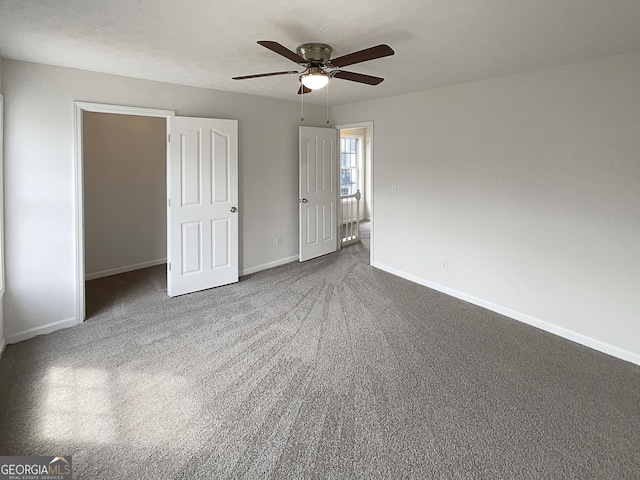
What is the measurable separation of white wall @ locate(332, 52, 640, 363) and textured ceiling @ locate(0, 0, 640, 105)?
1.01 ft

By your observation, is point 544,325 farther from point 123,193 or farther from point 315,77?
point 123,193

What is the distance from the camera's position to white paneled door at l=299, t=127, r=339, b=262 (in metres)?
5.34

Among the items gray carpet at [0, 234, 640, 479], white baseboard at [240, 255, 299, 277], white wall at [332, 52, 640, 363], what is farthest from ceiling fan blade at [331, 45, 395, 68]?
white baseboard at [240, 255, 299, 277]

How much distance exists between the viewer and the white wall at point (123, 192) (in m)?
4.75

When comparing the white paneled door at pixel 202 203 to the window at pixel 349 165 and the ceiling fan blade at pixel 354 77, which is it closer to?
the ceiling fan blade at pixel 354 77

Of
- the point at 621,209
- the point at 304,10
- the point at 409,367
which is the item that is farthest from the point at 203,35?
the point at 621,209

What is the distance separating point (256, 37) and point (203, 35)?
0.37 metres

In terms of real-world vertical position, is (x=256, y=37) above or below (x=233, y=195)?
above

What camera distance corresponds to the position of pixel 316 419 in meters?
2.12

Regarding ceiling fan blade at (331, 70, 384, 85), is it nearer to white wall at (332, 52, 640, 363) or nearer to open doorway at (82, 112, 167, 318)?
white wall at (332, 52, 640, 363)

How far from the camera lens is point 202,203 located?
4.24 m

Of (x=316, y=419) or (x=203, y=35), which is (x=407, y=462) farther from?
(x=203, y=35)

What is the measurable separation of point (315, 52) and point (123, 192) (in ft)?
12.2

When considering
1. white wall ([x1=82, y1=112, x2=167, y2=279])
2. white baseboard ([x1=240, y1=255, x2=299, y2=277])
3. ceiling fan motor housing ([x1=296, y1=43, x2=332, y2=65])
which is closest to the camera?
ceiling fan motor housing ([x1=296, y1=43, x2=332, y2=65])
